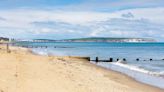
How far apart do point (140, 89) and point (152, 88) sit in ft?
2.93

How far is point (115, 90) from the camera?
17281mm

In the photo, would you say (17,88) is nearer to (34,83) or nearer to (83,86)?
(34,83)

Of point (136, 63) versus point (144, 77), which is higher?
point (144, 77)

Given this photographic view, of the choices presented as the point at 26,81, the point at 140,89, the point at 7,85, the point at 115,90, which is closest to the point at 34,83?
the point at 26,81

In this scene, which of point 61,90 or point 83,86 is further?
point 83,86

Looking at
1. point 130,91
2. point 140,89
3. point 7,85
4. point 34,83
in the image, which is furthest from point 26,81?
point 140,89

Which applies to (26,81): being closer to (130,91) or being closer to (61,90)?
(61,90)

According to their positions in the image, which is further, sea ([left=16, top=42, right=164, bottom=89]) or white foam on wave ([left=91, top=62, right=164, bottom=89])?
sea ([left=16, top=42, right=164, bottom=89])

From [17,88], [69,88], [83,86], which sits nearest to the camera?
[17,88]

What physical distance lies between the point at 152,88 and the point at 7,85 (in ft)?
28.0

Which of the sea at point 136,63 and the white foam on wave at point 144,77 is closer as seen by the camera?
the white foam on wave at point 144,77

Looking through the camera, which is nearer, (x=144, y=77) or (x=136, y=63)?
(x=144, y=77)

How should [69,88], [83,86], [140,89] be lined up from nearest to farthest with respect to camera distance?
[69,88] → [83,86] → [140,89]

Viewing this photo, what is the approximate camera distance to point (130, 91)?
17.9 meters
